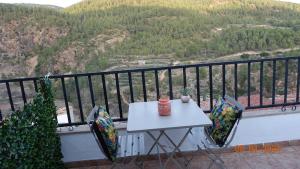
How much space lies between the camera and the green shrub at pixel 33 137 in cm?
226

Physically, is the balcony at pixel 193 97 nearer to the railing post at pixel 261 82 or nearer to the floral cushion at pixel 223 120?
the railing post at pixel 261 82

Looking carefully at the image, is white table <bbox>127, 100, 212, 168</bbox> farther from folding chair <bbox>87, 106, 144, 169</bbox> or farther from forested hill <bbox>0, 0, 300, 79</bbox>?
forested hill <bbox>0, 0, 300, 79</bbox>

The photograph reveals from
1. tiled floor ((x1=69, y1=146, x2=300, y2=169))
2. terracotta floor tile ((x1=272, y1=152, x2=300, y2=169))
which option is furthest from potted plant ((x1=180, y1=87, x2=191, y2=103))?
terracotta floor tile ((x1=272, y1=152, x2=300, y2=169))

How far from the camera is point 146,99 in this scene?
145 inches

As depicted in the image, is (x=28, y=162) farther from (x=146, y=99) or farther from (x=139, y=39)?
(x=139, y=39)

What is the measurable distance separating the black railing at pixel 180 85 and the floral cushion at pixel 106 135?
86 cm

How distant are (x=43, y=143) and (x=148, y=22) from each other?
25.6 ft

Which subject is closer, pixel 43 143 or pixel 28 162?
pixel 28 162

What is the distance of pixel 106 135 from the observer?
2672 mm

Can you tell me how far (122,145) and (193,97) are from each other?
1215 millimetres

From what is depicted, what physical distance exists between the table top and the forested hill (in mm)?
4319

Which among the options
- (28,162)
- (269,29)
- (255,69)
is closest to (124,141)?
(28,162)
